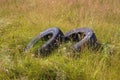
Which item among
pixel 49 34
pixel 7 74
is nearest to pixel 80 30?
pixel 49 34

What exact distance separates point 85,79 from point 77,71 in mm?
148

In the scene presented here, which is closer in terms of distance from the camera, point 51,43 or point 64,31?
point 51,43

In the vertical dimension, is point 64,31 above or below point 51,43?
below

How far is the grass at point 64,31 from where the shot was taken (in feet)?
14.5

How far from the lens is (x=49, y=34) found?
Answer: 6.47 meters

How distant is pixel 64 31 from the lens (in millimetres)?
7293

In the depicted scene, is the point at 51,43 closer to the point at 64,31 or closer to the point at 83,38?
the point at 83,38

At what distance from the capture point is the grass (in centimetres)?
443

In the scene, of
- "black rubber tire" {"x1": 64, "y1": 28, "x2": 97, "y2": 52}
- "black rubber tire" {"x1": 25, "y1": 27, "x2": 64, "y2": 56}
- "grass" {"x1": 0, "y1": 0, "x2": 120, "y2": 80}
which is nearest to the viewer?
"grass" {"x1": 0, "y1": 0, "x2": 120, "y2": 80}

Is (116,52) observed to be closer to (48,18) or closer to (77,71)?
(77,71)

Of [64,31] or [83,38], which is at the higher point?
[83,38]

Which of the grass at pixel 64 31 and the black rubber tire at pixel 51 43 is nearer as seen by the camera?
the grass at pixel 64 31

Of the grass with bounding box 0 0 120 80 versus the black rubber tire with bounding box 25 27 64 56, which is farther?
the black rubber tire with bounding box 25 27 64 56

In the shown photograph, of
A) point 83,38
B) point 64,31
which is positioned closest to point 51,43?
point 83,38
